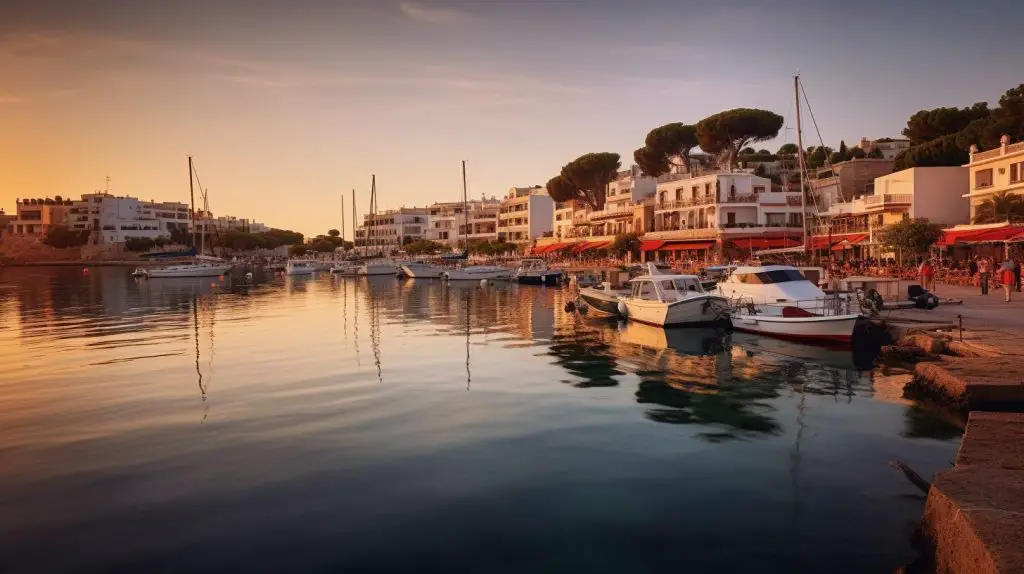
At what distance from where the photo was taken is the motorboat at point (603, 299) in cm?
3672

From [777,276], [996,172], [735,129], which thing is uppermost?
[735,129]

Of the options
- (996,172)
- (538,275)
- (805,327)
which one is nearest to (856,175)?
(996,172)

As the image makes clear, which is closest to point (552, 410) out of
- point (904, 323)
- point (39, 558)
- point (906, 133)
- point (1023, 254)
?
point (39, 558)

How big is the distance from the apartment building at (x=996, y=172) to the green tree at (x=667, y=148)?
41.1 metres

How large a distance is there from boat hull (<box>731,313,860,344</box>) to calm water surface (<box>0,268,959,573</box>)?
1.12 m

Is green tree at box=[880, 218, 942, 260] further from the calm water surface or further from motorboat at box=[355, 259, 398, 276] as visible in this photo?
motorboat at box=[355, 259, 398, 276]

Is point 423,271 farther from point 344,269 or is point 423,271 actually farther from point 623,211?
point 623,211

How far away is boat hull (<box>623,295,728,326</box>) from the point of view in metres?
30.0

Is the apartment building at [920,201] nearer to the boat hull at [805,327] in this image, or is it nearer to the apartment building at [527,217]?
the boat hull at [805,327]

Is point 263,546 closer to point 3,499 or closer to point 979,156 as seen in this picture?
point 3,499

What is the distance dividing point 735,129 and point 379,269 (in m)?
46.7

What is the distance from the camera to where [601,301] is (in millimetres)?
37969

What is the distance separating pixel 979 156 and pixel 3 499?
59.1 m

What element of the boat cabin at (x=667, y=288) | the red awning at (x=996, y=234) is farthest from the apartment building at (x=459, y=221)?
the boat cabin at (x=667, y=288)
